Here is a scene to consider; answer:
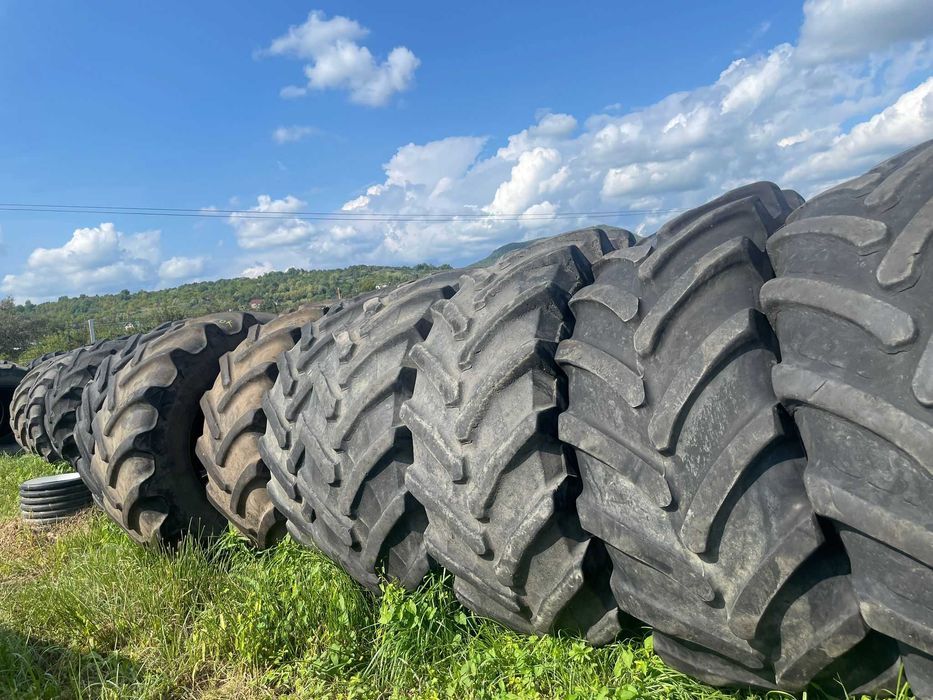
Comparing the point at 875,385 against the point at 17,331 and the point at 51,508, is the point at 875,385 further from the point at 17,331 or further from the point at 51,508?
the point at 17,331

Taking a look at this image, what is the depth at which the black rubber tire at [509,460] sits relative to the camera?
1828mm

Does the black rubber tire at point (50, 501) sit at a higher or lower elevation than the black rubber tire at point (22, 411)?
Result: lower

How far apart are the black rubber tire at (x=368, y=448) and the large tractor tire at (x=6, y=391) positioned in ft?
30.2

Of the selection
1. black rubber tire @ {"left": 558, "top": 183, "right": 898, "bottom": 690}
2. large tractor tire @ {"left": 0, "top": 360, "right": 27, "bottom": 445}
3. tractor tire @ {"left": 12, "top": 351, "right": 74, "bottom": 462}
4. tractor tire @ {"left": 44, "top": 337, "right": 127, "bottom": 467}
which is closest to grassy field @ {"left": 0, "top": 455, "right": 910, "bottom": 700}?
black rubber tire @ {"left": 558, "top": 183, "right": 898, "bottom": 690}

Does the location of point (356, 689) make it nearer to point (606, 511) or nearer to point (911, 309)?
point (606, 511)

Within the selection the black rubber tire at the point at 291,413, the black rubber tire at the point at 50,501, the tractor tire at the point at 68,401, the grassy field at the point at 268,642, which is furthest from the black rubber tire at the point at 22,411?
the black rubber tire at the point at 291,413

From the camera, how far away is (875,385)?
1229mm

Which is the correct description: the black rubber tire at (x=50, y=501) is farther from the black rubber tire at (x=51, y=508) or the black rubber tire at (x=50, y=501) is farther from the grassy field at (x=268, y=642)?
the grassy field at (x=268, y=642)

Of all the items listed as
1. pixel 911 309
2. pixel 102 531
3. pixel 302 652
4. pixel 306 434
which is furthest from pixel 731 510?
pixel 102 531

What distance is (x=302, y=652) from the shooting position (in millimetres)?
2578

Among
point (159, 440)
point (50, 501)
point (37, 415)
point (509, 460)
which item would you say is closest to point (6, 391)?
point (37, 415)

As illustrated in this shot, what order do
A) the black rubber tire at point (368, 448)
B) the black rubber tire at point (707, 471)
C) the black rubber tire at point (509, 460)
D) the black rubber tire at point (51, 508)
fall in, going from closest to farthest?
the black rubber tire at point (707, 471)
the black rubber tire at point (509, 460)
the black rubber tire at point (368, 448)
the black rubber tire at point (51, 508)

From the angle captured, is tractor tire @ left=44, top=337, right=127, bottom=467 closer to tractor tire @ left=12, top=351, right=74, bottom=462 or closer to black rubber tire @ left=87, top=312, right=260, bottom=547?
tractor tire @ left=12, top=351, right=74, bottom=462

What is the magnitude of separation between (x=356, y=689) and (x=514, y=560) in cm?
78
